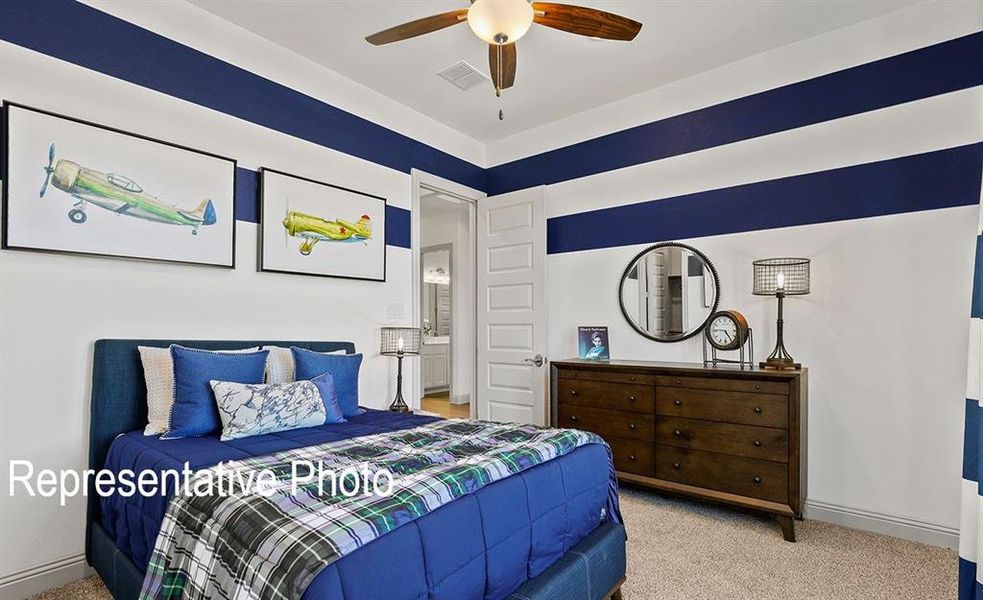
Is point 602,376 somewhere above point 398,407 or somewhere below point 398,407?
above

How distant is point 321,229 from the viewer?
3438 millimetres

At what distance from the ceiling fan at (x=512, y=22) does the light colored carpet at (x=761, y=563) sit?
8.09 feet

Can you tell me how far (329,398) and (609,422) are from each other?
6.18 feet

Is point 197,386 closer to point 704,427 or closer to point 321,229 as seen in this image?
point 321,229

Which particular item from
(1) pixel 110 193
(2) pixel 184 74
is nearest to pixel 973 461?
(1) pixel 110 193

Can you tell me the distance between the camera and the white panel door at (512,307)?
14.1ft

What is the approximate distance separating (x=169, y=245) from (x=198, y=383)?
0.83 meters

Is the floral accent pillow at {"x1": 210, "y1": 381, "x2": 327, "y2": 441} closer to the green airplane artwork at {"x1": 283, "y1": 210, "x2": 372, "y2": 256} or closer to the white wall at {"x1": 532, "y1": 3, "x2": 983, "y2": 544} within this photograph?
the green airplane artwork at {"x1": 283, "y1": 210, "x2": 372, "y2": 256}

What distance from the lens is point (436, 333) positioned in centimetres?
826

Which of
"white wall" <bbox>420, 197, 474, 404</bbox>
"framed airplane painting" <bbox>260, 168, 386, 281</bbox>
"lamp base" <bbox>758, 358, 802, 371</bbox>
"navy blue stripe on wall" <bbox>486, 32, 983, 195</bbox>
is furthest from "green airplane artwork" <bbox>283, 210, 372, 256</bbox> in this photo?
"white wall" <bbox>420, 197, 474, 404</bbox>

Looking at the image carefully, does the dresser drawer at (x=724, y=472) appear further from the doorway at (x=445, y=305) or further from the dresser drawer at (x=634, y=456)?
the doorway at (x=445, y=305)

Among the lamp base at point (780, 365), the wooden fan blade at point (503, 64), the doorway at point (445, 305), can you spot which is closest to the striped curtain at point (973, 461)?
the lamp base at point (780, 365)

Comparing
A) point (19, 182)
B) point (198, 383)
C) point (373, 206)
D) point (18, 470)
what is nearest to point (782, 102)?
point (373, 206)

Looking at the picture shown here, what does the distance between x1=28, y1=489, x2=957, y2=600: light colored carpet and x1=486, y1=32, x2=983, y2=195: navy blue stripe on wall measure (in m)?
2.50
